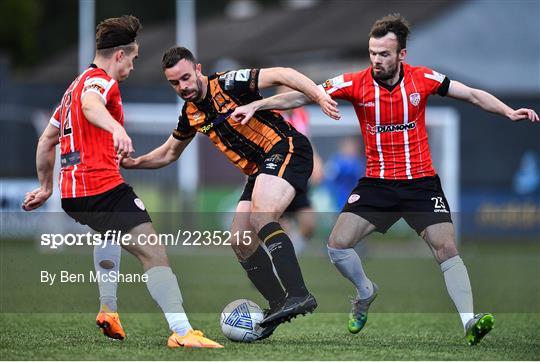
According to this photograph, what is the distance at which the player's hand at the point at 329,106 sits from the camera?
7152 mm

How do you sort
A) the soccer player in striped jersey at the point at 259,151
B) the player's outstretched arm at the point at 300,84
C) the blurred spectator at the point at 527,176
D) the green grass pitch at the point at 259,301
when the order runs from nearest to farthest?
the green grass pitch at the point at 259,301, the player's outstretched arm at the point at 300,84, the soccer player in striped jersey at the point at 259,151, the blurred spectator at the point at 527,176

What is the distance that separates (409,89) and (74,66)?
33.4 metres

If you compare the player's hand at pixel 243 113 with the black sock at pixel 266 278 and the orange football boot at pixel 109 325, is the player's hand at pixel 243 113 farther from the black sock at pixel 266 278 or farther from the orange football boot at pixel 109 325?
the orange football boot at pixel 109 325

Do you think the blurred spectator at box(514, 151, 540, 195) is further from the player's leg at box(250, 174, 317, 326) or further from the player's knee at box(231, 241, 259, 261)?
the player's leg at box(250, 174, 317, 326)

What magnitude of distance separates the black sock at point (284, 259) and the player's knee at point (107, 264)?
102cm

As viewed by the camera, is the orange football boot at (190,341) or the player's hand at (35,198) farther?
the player's hand at (35,198)

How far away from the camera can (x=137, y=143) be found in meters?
19.8

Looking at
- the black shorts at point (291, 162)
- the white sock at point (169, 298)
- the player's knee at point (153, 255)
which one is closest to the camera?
the white sock at point (169, 298)

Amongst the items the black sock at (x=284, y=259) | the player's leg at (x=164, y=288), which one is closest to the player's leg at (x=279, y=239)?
the black sock at (x=284, y=259)

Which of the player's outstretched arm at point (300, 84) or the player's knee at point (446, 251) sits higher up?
the player's outstretched arm at point (300, 84)

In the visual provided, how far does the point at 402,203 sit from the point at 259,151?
1056mm

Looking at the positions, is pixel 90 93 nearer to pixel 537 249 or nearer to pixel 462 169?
pixel 537 249

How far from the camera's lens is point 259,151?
7777 mm

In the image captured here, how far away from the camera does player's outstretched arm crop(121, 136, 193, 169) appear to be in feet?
26.9
